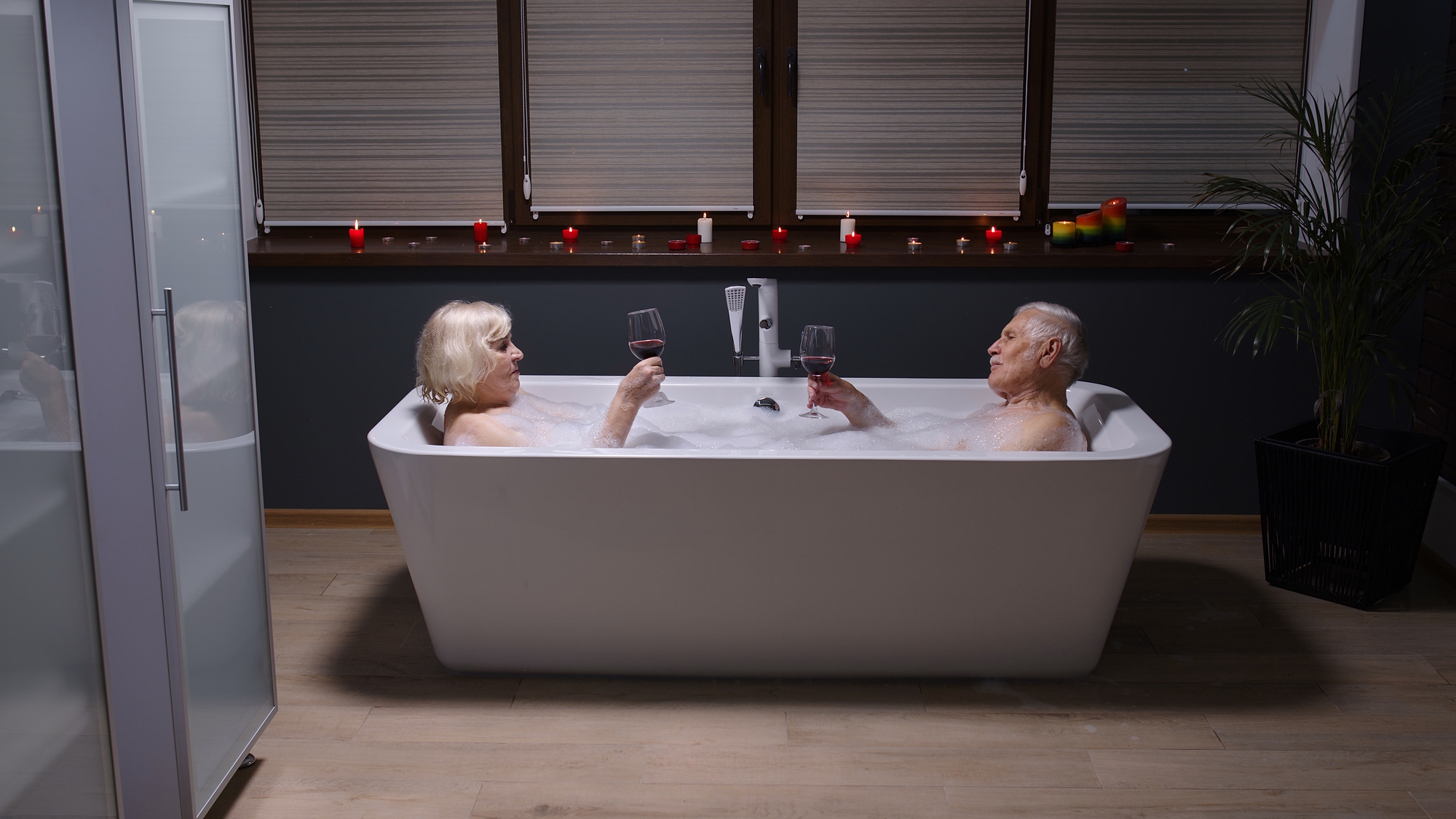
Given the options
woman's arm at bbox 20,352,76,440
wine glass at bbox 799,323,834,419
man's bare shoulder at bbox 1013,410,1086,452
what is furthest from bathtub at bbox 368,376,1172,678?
woman's arm at bbox 20,352,76,440

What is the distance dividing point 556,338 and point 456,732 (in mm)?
1394

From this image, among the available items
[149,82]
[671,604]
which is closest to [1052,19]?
[671,604]

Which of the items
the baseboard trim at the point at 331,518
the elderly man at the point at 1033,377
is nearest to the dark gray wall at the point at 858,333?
the baseboard trim at the point at 331,518

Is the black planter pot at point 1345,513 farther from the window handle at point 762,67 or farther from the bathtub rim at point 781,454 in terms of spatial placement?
the window handle at point 762,67

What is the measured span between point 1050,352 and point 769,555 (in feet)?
2.65

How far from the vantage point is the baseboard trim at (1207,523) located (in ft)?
11.5

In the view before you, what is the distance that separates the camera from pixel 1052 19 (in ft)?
11.5

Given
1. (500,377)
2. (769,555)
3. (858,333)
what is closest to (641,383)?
(500,377)

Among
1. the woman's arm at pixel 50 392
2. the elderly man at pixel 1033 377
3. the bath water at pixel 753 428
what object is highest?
the woman's arm at pixel 50 392

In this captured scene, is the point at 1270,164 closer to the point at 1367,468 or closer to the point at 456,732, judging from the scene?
the point at 1367,468

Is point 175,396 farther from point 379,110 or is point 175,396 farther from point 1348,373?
point 1348,373

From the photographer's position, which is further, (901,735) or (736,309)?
(736,309)

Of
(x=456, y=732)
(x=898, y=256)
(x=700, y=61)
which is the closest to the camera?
(x=456, y=732)

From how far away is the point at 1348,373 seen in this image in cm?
296
